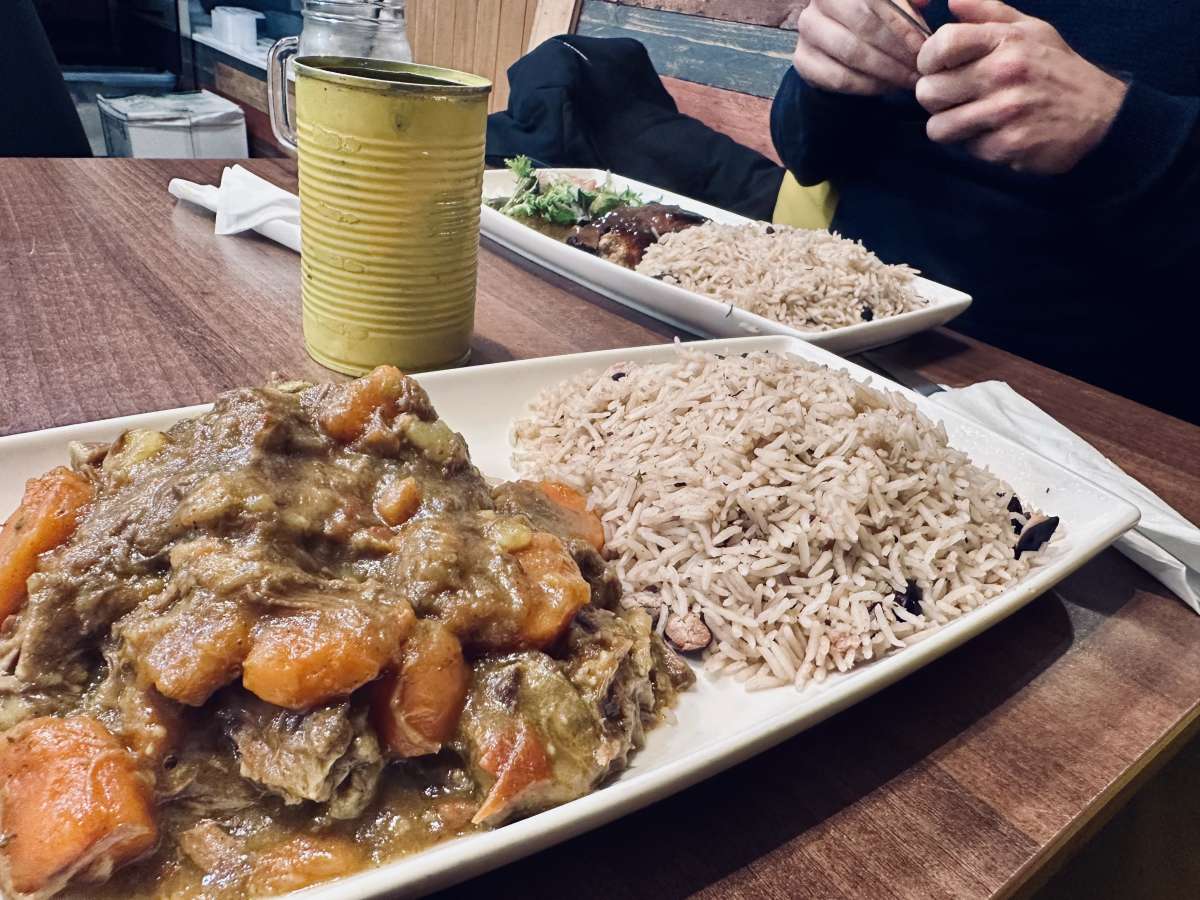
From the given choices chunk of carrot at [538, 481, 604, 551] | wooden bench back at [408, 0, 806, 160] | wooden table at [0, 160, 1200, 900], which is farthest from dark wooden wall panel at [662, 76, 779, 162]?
chunk of carrot at [538, 481, 604, 551]

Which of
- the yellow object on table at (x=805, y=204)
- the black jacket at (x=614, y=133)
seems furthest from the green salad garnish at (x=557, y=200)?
the black jacket at (x=614, y=133)

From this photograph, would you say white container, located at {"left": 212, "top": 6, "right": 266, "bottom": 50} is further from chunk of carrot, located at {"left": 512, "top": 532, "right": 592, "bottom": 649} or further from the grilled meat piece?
chunk of carrot, located at {"left": 512, "top": 532, "right": 592, "bottom": 649}

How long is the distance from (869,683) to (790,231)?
2345 mm

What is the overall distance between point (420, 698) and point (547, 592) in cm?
20

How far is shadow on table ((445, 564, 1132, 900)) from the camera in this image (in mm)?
830

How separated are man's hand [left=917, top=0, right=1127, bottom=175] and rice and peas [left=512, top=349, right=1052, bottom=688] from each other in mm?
1452

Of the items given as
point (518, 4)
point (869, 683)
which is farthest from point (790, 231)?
point (518, 4)

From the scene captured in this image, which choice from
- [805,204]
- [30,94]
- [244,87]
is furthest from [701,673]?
[244,87]

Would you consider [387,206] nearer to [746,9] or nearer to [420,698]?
[420,698]

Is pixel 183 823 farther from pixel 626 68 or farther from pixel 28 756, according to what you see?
pixel 626 68

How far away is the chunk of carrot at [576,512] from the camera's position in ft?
4.30

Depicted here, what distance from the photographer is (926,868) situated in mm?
874

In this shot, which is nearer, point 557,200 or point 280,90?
point 280,90

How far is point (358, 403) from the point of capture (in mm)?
1084
